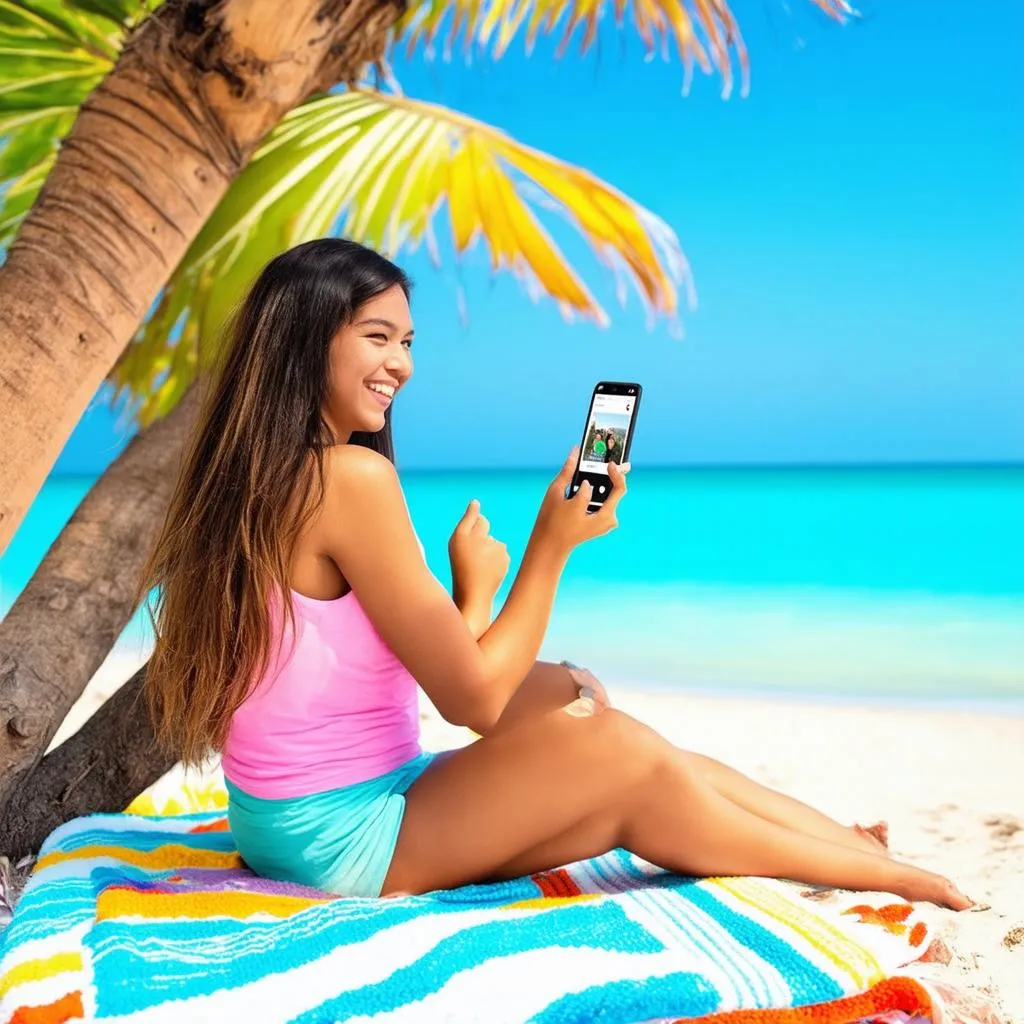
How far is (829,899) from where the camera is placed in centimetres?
199

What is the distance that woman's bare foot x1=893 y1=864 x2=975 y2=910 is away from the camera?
1.87 m

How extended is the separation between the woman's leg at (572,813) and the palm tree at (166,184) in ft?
2.90

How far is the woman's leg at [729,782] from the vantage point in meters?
1.82

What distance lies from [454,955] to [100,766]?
3.89ft

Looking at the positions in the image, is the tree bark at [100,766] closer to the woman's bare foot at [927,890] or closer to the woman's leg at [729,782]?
the woman's leg at [729,782]

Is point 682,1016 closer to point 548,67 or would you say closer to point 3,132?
point 3,132

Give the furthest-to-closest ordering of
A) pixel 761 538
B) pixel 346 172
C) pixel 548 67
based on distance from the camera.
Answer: pixel 548 67 < pixel 761 538 < pixel 346 172

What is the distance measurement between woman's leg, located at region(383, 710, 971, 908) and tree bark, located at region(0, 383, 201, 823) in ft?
2.72

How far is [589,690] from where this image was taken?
5.90 feet

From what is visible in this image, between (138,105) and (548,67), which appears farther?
(548,67)

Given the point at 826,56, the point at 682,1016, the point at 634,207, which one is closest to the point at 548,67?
the point at 826,56

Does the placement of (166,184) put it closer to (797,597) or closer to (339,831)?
(339,831)

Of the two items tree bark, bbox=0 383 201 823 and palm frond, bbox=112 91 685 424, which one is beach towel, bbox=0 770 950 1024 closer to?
tree bark, bbox=0 383 201 823

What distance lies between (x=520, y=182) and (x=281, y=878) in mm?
2946
